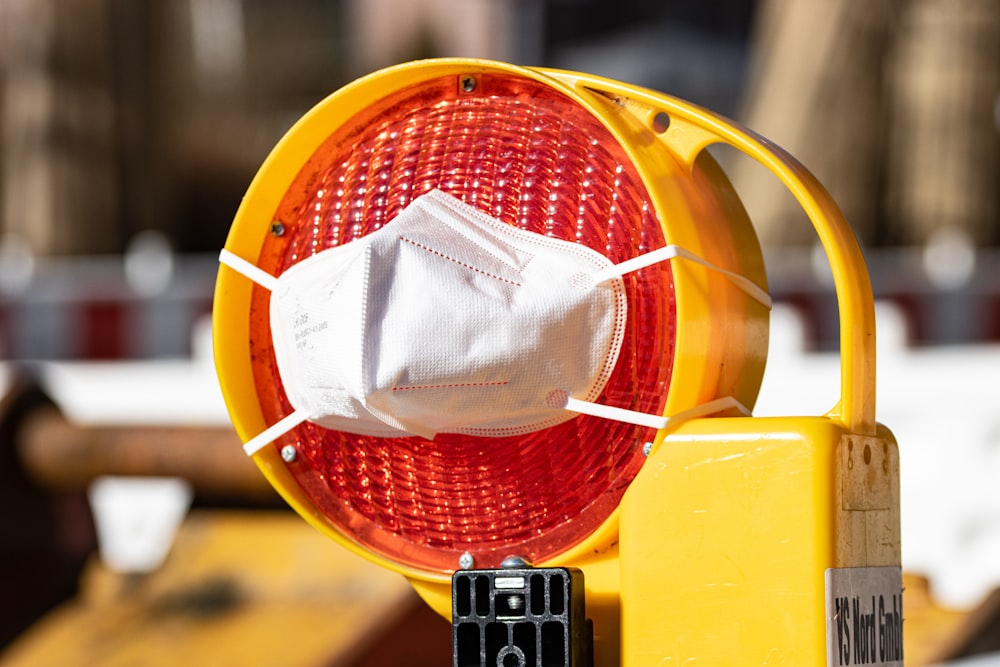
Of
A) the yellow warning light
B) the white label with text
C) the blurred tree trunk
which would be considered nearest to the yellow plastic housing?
the yellow warning light

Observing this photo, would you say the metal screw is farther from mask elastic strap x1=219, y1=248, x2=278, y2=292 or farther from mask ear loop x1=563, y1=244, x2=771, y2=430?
mask elastic strap x1=219, y1=248, x2=278, y2=292

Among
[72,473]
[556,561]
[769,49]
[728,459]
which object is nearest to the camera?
[728,459]

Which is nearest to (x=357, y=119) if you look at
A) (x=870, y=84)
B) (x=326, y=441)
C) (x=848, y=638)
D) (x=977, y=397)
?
(x=326, y=441)

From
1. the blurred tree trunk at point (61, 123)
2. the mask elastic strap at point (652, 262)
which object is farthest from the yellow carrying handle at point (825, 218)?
the blurred tree trunk at point (61, 123)

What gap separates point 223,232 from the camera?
1667cm

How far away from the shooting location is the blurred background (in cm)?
291

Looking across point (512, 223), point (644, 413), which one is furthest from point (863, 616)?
point (512, 223)

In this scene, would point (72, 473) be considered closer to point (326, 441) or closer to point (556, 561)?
point (326, 441)

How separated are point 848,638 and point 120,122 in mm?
7993

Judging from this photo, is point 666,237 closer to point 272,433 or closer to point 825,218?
point 825,218

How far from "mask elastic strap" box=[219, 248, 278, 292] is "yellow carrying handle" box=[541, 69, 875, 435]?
1.26 ft

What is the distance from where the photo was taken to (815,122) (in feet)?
25.8

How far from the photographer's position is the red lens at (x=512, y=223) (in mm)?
1523

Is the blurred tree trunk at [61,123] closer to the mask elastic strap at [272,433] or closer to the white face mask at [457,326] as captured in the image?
the mask elastic strap at [272,433]
